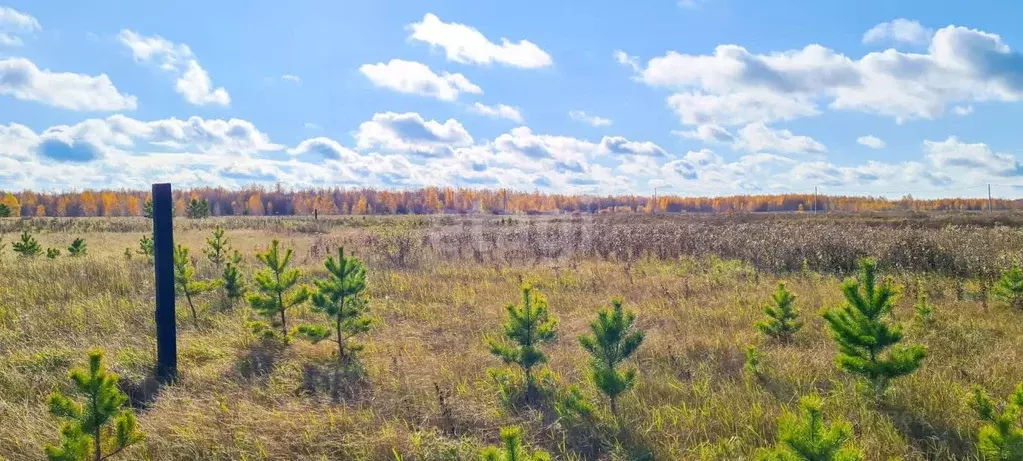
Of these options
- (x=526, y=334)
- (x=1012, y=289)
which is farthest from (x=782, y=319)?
(x=1012, y=289)

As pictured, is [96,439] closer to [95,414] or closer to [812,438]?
[95,414]

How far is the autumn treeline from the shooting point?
353 feet

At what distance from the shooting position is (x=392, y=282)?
379 inches

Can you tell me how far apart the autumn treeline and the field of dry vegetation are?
9038 cm

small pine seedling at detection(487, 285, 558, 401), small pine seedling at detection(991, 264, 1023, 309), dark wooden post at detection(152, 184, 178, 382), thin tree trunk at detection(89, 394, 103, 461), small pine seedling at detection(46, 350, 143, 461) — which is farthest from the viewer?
small pine seedling at detection(991, 264, 1023, 309)

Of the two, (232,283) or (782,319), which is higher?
(232,283)

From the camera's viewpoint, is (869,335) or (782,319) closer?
(869,335)

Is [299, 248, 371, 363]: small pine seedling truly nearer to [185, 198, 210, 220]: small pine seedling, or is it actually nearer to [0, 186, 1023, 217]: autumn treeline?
[185, 198, 210, 220]: small pine seedling

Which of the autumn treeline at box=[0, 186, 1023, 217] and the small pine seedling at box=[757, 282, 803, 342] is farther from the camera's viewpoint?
the autumn treeline at box=[0, 186, 1023, 217]

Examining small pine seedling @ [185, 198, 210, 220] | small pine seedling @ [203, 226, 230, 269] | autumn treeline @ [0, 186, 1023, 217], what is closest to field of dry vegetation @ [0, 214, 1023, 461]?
small pine seedling @ [203, 226, 230, 269]

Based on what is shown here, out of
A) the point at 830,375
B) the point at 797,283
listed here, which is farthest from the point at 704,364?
the point at 797,283

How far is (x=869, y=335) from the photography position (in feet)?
13.0

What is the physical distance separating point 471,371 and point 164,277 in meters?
2.87

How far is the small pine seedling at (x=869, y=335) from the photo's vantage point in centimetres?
386
